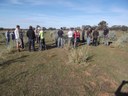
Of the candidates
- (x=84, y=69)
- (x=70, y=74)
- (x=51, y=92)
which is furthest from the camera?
(x=84, y=69)

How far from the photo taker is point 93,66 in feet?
32.9

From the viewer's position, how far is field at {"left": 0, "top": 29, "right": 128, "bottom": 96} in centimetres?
669

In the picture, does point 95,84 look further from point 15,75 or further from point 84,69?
point 15,75

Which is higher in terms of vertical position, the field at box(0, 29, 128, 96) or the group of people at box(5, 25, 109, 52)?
the group of people at box(5, 25, 109, 52)

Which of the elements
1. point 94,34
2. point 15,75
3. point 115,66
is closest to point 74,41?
point 94,34

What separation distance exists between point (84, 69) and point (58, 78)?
2.00 meters

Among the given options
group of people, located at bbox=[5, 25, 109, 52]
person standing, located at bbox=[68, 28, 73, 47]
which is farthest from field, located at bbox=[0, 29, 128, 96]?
person standing, located at bbox=[68, 28, 73, 47]

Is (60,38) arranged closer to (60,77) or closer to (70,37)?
(70,37)

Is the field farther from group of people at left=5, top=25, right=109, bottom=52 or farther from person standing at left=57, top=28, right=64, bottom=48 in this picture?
person standing at left=57, top=28, right=64, bottom=48

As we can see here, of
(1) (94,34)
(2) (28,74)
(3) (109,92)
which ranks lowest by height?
(3) (109,92)

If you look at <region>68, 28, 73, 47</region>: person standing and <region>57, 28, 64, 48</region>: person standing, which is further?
<region>68, 28, 73, 47</region>: person standing

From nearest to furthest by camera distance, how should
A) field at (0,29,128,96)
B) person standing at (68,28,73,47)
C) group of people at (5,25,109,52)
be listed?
field at (0,29,128,96) < group of people at (5,25,109,52) < person standing at (68,28,73,47)

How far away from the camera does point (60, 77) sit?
8016 mm

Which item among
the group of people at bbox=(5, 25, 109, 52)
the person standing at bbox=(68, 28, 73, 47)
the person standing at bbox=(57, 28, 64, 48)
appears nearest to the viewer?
the group of people at bbox=(5, 25, 109, 52)
